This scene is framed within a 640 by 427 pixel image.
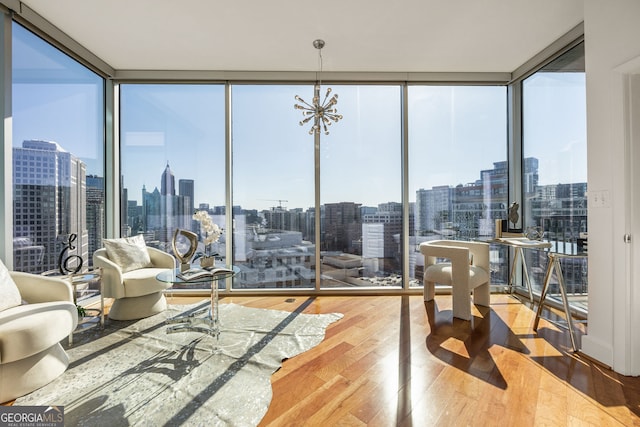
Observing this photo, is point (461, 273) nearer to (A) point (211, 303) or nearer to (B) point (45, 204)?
(A) point (211, 303)

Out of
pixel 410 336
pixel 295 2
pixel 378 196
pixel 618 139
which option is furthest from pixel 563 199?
pixel 295 2

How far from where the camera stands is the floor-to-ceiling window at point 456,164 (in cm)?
384

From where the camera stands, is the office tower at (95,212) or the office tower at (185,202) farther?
the office tower at (185,202)

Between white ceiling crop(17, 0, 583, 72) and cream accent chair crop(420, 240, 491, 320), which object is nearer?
white ceiling crop(17, 0, 583, 72)

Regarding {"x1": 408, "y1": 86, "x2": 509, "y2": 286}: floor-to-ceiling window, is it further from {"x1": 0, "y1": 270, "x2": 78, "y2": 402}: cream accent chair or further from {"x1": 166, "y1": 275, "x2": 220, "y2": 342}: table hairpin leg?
{"x1": 0, "y1": 270, "x2": 78, "y2": 402}: cream accent chair

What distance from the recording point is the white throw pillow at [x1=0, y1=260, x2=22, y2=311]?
1.95m

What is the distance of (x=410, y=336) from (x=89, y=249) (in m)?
3.98

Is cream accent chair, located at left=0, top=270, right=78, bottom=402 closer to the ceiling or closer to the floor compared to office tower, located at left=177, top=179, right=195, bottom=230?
closer to the floor

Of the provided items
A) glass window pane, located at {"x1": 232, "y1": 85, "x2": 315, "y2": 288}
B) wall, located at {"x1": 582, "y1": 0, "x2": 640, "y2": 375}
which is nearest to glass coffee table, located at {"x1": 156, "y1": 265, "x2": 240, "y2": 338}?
glass window pane, located at {"x1": 232, "y1": 85, "x2": 315, "y2": 288}

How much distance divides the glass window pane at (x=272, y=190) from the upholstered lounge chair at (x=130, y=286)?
1.09 metres

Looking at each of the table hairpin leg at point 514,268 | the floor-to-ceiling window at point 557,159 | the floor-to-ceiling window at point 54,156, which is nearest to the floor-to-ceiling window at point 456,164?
the table hairpin leg at point 514,268

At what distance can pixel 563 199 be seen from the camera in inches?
121

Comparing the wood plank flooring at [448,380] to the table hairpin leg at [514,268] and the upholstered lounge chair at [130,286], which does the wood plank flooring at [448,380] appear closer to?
the table hairpin leg at [514,268]

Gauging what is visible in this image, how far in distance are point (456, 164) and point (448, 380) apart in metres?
2.94
